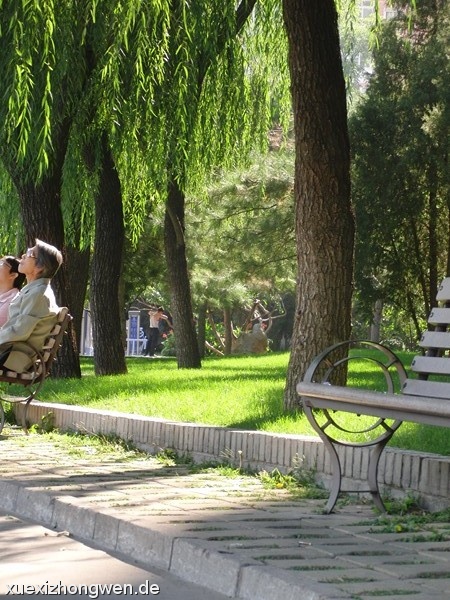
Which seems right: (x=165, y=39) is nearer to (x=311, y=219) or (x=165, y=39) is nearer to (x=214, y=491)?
(x=311, y=219)

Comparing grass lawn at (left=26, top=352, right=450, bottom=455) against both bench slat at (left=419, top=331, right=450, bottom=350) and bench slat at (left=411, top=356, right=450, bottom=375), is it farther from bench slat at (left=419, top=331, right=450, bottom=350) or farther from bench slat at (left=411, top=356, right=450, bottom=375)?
bench slat at (left=419, top=331, right=450, bottom=350)

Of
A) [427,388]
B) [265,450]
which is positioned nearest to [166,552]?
[427,388]

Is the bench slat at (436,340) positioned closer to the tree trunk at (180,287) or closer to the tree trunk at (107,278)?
the tree trunk at (107,278)

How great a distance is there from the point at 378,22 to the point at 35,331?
14.9 feet

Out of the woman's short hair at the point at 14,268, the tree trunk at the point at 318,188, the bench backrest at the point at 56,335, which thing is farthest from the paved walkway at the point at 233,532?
the woman's short hair at the point at 14,268

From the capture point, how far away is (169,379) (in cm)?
1588

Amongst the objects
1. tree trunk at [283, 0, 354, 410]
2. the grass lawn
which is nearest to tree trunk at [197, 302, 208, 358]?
the grass lawn

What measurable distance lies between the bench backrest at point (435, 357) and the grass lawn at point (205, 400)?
32.4 inches

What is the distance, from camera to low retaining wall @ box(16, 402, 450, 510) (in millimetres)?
7375

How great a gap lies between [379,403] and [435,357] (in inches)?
33.5

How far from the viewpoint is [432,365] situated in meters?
7.42

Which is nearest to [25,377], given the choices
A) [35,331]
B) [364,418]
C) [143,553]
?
[35,331]

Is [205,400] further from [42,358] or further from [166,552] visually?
[166,552]

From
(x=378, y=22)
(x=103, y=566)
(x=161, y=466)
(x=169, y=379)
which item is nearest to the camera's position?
(x=103, y=566)
